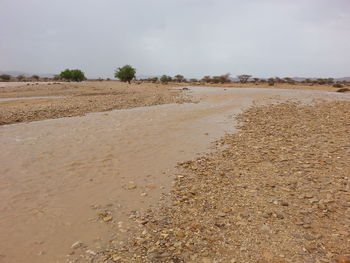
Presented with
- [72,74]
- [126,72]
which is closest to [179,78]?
[126,72]

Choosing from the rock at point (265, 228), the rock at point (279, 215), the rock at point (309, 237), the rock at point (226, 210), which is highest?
the rock at point (309, 237)

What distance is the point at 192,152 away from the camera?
7.30 metres

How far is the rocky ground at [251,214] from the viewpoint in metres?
2.88

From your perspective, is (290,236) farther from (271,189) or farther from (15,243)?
(15,243)

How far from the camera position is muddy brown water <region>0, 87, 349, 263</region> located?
346cm

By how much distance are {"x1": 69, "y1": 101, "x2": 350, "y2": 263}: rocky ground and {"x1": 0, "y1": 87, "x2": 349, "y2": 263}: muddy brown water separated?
0.45m

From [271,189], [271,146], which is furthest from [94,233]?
[271,146]

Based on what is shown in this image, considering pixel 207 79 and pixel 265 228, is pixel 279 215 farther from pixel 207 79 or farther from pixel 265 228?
Result: pixel 207 79

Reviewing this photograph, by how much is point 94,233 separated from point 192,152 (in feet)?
14.2

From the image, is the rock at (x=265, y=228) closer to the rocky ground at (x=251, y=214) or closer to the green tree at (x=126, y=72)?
the rocky ground at (x=251, y=214)

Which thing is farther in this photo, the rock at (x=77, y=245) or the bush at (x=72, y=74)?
the bush at (x=72, y=74)

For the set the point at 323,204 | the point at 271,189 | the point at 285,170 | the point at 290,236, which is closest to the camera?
the point at 290,236

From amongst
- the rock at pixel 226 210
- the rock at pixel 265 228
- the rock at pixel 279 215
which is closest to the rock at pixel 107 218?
the rock at pixel 226 210

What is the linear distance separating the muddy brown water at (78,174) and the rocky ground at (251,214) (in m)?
0.45
